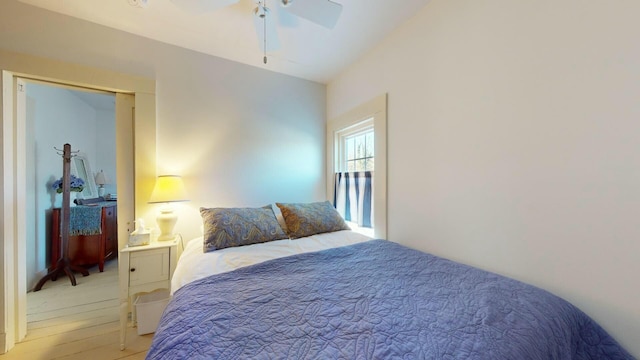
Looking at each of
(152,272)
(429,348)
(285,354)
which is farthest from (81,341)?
(429,348)

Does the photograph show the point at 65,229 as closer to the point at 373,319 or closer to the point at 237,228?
the point at 237,228

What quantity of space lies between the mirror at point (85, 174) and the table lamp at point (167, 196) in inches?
98.2

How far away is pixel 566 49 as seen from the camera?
40.9 inches

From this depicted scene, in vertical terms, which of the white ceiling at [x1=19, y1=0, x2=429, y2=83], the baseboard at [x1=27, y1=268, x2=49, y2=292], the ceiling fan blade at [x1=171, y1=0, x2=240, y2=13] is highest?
the white ceiling at [x1=19, y1=0, x2=429, y2=83]

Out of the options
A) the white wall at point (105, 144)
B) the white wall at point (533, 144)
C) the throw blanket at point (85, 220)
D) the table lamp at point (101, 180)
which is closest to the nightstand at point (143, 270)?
the throw blanket at point (85, 220)

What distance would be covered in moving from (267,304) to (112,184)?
180 inches

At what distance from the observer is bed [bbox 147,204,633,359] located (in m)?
0.67

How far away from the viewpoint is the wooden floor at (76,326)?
1533 mm

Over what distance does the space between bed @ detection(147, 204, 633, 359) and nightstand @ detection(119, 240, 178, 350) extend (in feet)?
1.90

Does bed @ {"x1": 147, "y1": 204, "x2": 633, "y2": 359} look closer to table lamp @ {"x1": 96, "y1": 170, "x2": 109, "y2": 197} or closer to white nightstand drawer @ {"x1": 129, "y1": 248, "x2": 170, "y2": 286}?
white nightstand drawer @ {"x1": 129, "y1": 248, "x2": 170, "y2": 286}

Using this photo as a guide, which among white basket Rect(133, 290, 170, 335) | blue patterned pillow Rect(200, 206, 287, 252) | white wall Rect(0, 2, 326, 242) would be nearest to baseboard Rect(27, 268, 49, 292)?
white basket Rect(133, 290, 170, 335)

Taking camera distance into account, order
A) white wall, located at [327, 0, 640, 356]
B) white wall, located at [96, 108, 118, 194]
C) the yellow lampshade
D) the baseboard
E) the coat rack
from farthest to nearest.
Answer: white wall, located at [96, 108, 118, 194] → the coat rack → the baseboard → the yellow lampshade → white wall, located at [327, 0, 640, 356]

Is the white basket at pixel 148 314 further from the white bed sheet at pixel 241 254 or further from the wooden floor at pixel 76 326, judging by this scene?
the white bed sheet at pixel 241 254

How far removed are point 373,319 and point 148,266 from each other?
1733 mm
